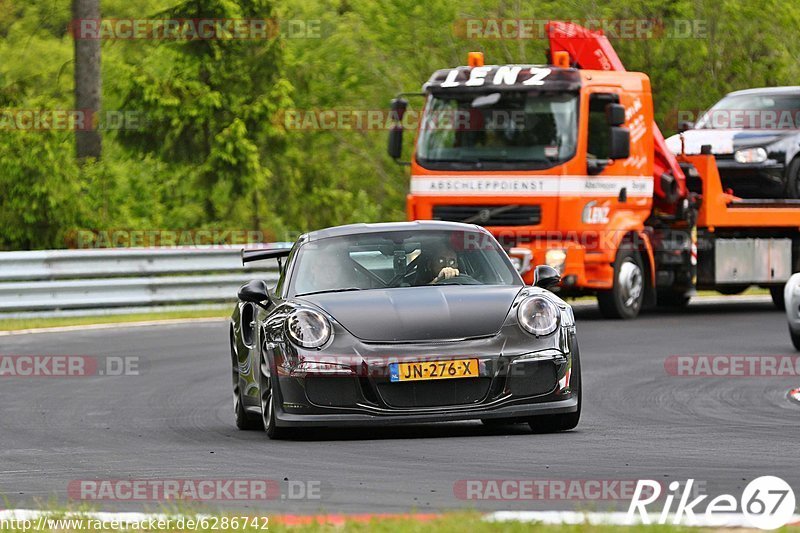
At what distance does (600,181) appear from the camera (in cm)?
2111

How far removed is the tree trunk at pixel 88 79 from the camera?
2969 centimetres

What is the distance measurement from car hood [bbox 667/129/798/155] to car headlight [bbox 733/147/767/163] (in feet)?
0.22

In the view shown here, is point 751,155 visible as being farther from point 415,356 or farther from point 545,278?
point 415,356

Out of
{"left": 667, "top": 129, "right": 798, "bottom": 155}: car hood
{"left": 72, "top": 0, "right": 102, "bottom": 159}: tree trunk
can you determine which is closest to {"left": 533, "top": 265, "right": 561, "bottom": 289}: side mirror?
{"left": 667, "top": 129, "right": 798, "bottom": 155}: car hood

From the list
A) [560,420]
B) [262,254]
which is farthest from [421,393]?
[262,254]

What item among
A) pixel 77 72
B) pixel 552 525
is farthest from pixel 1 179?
pixel 552 525

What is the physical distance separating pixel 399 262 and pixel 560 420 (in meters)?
1.49

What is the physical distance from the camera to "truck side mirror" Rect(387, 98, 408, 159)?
21.0m

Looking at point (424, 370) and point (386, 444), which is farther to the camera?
point (424, 370)

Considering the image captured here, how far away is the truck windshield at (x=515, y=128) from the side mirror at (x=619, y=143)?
0.46m

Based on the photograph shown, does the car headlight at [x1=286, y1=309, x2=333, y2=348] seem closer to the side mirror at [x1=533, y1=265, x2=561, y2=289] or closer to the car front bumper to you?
the car front bumper

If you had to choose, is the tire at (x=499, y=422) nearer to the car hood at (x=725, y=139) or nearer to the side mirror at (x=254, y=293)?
the side mirror at (x=254, y=293)

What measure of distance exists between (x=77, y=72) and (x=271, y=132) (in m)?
4.11

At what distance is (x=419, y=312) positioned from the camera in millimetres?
9805
